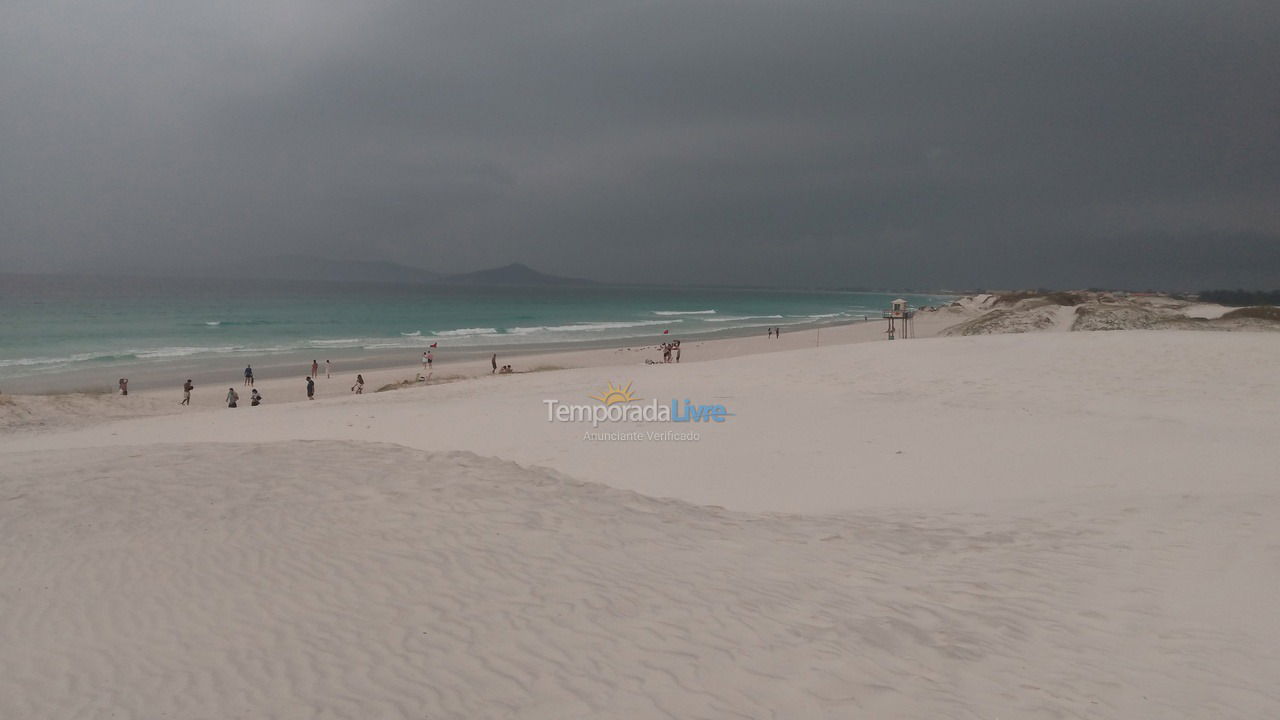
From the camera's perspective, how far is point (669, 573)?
5.48m

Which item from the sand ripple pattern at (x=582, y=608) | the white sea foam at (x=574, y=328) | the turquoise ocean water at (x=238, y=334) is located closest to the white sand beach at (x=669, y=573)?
the sand ripple pattern at (x=582, y=608)

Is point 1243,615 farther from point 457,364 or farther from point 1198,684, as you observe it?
point 457,364

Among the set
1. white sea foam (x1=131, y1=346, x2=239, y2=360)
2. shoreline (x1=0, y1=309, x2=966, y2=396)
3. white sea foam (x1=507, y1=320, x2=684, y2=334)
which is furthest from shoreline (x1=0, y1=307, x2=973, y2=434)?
white sea foam (x1=507, y1=320, x2=684, y2=334)

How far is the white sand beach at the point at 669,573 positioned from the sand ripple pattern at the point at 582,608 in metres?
0.03

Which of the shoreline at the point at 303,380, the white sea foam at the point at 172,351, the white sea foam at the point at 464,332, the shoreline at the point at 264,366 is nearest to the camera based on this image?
the shoreline at the point at 303,380

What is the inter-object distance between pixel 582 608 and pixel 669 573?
102 cm

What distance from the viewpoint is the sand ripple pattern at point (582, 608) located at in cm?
367

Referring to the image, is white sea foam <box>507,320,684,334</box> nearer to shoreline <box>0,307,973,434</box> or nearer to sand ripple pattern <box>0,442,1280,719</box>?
shoreline <box>0,307,973,434</box>

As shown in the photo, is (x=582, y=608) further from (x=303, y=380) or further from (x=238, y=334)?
(x=238, y=334)

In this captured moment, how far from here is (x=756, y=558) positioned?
598 cm

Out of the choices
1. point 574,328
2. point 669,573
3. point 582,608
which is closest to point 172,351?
point 574,328

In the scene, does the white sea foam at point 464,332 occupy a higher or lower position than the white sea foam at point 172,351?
higher

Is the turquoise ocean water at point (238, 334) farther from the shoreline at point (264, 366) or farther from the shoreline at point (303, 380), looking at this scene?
the shoreline at point (303, 380)

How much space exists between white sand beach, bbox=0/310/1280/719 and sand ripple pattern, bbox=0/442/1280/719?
0.03 metres
